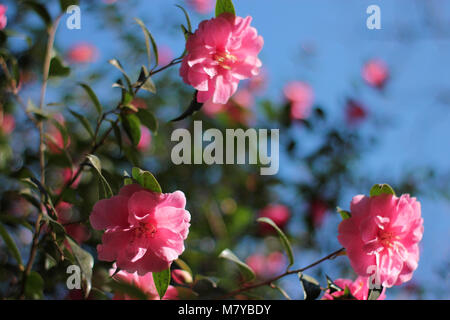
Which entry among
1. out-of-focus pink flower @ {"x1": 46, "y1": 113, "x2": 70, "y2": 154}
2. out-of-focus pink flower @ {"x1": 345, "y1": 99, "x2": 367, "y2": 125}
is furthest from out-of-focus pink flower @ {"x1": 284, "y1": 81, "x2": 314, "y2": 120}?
out-of-focus pink flower @ {"x1": 46, "y1": 113, "x2": 70, "y2": 154}

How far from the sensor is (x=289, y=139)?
1.81 m

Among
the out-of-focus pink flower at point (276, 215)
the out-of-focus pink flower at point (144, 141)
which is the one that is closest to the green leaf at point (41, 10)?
the out-of-focus pink flower at point (144, 141)

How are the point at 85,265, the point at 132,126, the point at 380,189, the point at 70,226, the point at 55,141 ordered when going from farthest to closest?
the point at 70,226
the point at 55,141
the point at 132,126
the point at 380,189
the point at 85,265

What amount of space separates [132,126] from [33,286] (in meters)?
0.33

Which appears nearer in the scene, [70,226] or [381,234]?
[381,234]

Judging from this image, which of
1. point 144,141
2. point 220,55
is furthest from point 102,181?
point 144,141

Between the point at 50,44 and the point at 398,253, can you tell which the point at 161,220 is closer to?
the point at 398,253

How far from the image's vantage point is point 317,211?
1832 mm

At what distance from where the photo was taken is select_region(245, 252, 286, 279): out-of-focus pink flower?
1932mm

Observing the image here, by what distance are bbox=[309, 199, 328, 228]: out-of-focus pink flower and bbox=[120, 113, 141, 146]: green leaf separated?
1.12 m

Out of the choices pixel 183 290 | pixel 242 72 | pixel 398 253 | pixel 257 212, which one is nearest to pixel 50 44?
pixel 242 72

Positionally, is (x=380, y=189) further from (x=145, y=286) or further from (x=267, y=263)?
(x=267, y=263)

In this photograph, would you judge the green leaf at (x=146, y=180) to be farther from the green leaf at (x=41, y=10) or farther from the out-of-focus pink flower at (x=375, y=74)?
the out-of-focus pink flower at (x=375, y=74)

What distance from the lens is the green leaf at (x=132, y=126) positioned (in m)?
0.86
